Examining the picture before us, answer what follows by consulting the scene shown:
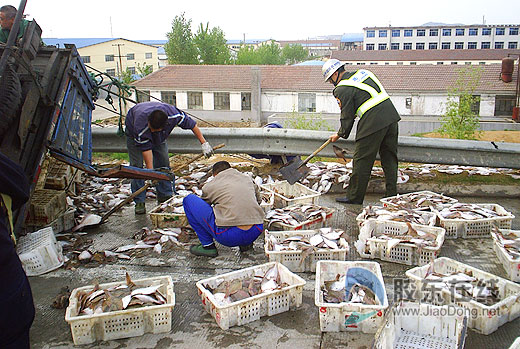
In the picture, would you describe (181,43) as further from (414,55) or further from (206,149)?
(206,149)

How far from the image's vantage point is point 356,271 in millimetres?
4047

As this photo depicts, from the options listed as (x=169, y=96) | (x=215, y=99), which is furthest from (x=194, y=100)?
(x=169, y=96)

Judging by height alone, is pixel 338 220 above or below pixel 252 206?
below

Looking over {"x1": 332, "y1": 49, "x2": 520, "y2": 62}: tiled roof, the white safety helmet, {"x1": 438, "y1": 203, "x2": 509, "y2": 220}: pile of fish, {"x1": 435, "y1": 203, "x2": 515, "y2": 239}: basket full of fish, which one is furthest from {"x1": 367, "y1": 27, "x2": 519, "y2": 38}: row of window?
{"x1": 435, "y1": 203, "x2": 515, "y2": 239}: basket full of fish

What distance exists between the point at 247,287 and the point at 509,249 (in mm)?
2630

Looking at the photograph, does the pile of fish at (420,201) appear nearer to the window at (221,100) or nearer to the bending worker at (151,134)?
the bending worker at (151,134)

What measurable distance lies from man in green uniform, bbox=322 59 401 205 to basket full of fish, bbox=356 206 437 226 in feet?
3.38

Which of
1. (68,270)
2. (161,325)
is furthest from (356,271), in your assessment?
(68,270)

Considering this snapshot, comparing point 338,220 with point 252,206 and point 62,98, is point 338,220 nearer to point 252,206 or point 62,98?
point 252,206

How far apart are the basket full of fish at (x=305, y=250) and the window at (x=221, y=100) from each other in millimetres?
37388

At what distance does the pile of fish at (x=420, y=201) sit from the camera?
224 inches

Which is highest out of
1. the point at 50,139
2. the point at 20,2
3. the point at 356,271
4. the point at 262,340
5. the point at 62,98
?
the point at 20,2

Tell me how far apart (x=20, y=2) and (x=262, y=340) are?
3.97 m

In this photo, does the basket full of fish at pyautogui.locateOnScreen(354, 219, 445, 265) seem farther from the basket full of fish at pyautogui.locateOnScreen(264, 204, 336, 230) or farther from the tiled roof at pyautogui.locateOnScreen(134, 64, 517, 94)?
the tiled roof at pyautogui.locateOnScreen(134, 64, 517, 94)
